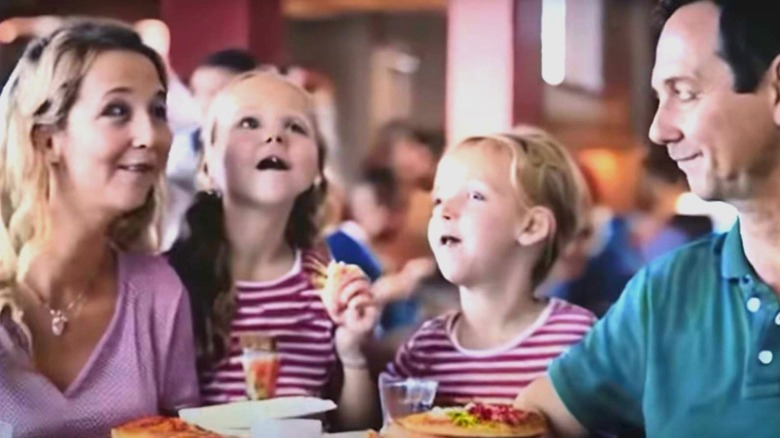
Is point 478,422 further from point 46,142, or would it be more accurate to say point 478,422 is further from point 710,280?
point 46,142

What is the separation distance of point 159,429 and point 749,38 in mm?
1022

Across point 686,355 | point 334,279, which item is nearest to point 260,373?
point 334,279

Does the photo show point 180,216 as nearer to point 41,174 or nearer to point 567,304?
point 41,174

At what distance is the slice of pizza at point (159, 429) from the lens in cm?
193

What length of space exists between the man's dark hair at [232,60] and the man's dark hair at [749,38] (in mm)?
721

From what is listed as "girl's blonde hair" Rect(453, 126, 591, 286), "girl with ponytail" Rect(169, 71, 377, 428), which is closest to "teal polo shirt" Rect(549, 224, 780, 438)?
"girl's blonde hair" Rect(453, 126, 591, 286)

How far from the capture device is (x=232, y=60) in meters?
2.07

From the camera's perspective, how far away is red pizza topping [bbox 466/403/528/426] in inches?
75.7

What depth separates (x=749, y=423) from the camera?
185 centimetres

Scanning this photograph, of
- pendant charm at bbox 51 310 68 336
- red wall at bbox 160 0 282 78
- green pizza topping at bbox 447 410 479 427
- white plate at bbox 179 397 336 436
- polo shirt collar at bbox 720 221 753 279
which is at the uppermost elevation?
red wall at bbox 160 0 282 78

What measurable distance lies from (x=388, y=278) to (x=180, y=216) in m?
0.34

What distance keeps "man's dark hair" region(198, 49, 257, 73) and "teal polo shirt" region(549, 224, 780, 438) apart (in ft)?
2.19

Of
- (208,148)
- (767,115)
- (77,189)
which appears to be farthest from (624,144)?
(77,189)

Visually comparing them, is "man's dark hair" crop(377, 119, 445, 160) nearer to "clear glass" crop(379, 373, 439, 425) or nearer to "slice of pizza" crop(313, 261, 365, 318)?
"slice of pizza" crop(313, 261, 365, 318)
